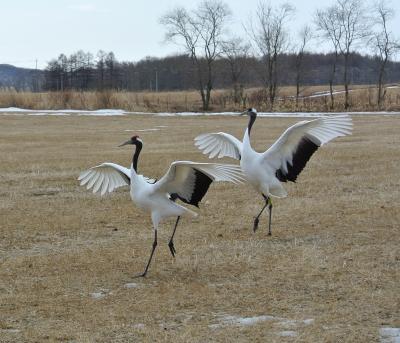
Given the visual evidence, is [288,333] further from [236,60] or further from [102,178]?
[236,60]

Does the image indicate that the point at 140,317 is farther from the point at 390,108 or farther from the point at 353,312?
the point at 390,108

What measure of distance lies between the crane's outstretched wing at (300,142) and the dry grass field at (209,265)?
28.4 inches

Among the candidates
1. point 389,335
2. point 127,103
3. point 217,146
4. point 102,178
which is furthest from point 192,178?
point 127,103

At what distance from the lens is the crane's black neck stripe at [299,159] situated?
8.20 m

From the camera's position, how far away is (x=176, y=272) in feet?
21.2

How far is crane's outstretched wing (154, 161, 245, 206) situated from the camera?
626 centimetres

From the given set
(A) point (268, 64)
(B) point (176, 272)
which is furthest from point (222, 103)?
(B) point (176, 272)

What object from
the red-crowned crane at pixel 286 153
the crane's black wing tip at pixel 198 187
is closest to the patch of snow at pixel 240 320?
the crane's black wing tip at pixel 198 187

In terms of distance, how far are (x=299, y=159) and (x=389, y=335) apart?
401cm

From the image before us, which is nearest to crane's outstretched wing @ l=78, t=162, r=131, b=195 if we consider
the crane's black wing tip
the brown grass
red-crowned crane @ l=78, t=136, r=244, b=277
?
red-crowned crane @ l=78, t=136, r=244, b=277

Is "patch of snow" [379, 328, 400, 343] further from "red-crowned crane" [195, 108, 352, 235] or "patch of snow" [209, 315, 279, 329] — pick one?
"red-crowned crane" [195, 108, 352, 235]

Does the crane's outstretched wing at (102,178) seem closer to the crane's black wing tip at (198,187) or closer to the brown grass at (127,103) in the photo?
the crane's black wing tip at (198,187)

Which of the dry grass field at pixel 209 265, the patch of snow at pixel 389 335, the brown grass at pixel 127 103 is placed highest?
the brown grass at pixel 127 103

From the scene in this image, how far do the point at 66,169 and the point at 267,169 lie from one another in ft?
19.9
